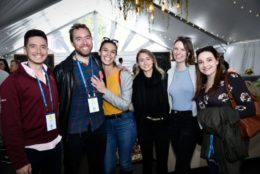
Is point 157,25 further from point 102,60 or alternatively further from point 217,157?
point 217,157

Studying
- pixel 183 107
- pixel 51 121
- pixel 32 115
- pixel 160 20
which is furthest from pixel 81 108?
pixel 160 20

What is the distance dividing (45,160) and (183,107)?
4.40 ft

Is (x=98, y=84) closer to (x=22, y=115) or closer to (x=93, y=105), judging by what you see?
(x=93, y=105)

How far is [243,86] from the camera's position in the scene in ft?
6.02

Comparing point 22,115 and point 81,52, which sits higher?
point 81,52

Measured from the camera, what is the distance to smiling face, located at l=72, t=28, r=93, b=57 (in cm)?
204

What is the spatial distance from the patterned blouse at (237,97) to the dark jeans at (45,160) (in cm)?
135

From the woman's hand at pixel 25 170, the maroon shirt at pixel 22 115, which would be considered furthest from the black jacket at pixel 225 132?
the woman's hand at pixel 25 170

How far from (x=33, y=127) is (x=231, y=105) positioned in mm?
1546

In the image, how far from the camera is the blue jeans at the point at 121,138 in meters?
2.30

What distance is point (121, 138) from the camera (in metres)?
2.31

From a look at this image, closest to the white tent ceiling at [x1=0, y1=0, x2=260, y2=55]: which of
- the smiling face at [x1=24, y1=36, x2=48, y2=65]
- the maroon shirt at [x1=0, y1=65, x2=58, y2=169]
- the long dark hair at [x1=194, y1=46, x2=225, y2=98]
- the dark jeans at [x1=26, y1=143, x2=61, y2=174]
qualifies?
the smiling face at [x1=24, y1=36, x2=48, y2=65]

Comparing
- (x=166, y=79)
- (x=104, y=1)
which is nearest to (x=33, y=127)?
(x=166, y=79)

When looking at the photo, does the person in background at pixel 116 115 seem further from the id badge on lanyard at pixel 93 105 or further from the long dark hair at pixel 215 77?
the long dark hair at pixel 215 77
